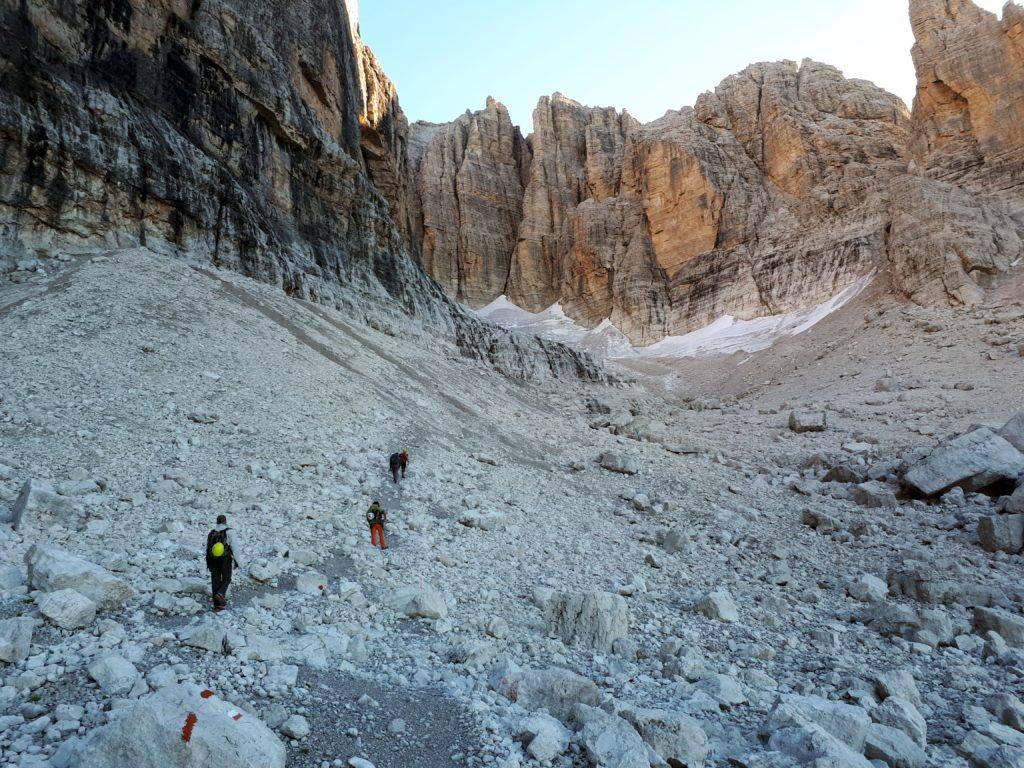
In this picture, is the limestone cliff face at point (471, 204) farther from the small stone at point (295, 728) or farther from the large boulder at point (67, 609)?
the small stone at point (295, 728)

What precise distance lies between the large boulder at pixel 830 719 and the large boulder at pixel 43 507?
8452 millimetres

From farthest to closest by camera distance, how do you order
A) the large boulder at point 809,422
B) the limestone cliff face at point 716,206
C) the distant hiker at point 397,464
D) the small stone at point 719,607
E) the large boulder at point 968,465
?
1. the limestone cliff face at point 716,206
2. the large boulder at point 809,422
3. the large boulder at point 968,465
4. the distant hiker at point 397,464
5. the small stone at point 719,607

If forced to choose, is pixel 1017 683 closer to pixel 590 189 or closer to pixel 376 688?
pixel 376 688

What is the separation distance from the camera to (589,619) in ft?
23.0

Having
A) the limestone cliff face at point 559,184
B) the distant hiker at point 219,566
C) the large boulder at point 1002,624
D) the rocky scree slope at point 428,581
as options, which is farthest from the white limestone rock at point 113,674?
the limestone cliff face at point 559,184

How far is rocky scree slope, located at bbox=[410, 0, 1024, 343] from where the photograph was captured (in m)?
48.7

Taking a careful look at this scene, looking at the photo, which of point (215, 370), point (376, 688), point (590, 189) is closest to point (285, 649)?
point (376, 688)

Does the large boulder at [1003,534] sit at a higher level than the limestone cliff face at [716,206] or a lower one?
lower

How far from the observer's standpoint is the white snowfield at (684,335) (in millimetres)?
52812

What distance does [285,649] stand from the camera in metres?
5.52

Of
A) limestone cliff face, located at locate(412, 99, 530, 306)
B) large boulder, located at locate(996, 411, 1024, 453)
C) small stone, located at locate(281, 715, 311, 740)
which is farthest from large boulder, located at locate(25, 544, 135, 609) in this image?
limestone cliff face, located at locate(412, 99, 530, 306)

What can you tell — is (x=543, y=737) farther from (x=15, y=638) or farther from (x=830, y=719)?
(x=15, y=638)

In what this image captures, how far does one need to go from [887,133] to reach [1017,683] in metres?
77.3

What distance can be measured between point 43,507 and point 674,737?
8.06 metres
